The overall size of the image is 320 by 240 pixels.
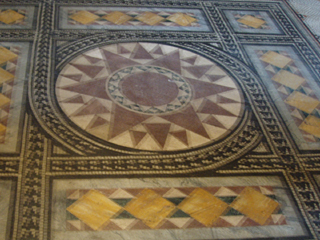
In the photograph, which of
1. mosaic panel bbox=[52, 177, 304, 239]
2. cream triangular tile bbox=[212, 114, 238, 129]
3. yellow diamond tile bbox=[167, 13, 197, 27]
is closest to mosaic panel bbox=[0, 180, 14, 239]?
mosaic panel bbox=[52, 177, 304, 239]

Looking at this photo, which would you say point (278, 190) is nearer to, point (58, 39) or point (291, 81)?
point (291, 81)

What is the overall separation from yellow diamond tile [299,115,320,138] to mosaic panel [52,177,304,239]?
0.70 metres

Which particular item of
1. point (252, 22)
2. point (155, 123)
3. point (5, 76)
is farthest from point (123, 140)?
point (252, 22)

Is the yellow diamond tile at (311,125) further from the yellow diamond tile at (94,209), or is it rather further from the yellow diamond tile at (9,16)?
the yellow diamond tile at (9,16)

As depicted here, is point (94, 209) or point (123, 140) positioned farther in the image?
point (123, 140)

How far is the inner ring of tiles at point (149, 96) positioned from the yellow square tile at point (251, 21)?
0.96 meters

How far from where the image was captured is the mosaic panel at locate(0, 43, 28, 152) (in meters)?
2.91

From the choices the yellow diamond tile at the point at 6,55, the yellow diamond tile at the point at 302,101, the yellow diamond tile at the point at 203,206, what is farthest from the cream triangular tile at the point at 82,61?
the yellow diamond tile at the point at 302,101

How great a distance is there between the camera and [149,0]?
4762mm

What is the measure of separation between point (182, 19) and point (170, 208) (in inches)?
97.2

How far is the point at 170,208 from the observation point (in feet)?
8.53

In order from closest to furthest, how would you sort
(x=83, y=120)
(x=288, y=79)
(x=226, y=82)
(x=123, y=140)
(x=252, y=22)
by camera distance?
1. (x=123, y=140)
2. (x=83, y=120)
3. (x=226, y=82)
4. (x=288, y=79)
5. (x=252, y=22)

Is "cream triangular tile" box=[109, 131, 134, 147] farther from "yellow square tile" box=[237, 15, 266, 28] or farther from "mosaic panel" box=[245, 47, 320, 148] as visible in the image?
"yellow square tile" box=[237, 15, 266, 28]

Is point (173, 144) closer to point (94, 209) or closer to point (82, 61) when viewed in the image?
point (94, 209)
